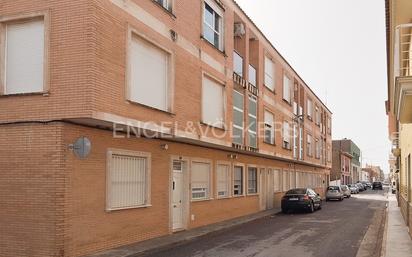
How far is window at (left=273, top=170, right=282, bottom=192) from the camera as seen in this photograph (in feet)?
98.8

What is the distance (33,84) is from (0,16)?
1.90 meters

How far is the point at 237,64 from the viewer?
21.2 m

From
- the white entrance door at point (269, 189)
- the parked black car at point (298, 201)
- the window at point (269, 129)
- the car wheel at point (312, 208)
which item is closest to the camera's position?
the window at point (269, 129)

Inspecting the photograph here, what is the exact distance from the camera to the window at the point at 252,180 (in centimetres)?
2500

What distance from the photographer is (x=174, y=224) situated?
1630 centimetres

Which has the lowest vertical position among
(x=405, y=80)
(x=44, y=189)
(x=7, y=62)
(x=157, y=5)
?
(x=44, y=189)

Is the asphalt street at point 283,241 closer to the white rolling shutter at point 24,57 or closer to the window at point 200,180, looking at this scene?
the window at point 200,180

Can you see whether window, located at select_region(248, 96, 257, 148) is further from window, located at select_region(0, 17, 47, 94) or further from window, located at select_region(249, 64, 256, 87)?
window, located at select_region(0, 17, 47, 94)

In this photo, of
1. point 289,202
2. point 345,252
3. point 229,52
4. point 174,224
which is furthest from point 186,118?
point 289,202

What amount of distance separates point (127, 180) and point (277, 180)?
736 inches

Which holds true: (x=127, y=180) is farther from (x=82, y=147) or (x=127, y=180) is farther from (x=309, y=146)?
(x=309, y=146)

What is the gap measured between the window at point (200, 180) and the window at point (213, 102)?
173cm

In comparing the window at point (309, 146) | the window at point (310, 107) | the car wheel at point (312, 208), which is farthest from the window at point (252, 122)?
the window at point (310, 107)

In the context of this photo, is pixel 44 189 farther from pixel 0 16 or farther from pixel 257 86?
pixel 257 86
